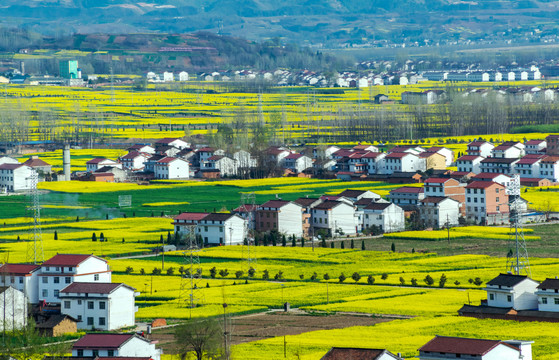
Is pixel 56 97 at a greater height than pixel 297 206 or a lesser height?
greater

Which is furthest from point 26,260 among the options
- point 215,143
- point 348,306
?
point 215,143

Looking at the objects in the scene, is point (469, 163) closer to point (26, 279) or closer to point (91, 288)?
point (26, 279)

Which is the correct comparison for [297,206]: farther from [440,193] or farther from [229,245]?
[440,193]

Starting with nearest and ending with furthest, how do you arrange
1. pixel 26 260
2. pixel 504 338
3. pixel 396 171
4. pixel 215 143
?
1. pixel 504 338
2. pixel 26 260
3. pixel 396 171
4. pixel 215 143

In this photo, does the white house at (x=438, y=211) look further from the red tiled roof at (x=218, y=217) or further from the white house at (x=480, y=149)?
the white house at (x=480, y=149)

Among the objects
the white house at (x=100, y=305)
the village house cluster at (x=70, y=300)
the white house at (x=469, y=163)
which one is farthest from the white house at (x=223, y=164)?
the white house at (x=100, y=305)

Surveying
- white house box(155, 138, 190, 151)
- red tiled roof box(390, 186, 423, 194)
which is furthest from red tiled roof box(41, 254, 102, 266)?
white house box(155, 138, 190, 151)

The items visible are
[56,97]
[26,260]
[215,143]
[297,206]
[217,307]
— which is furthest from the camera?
[56,97]
